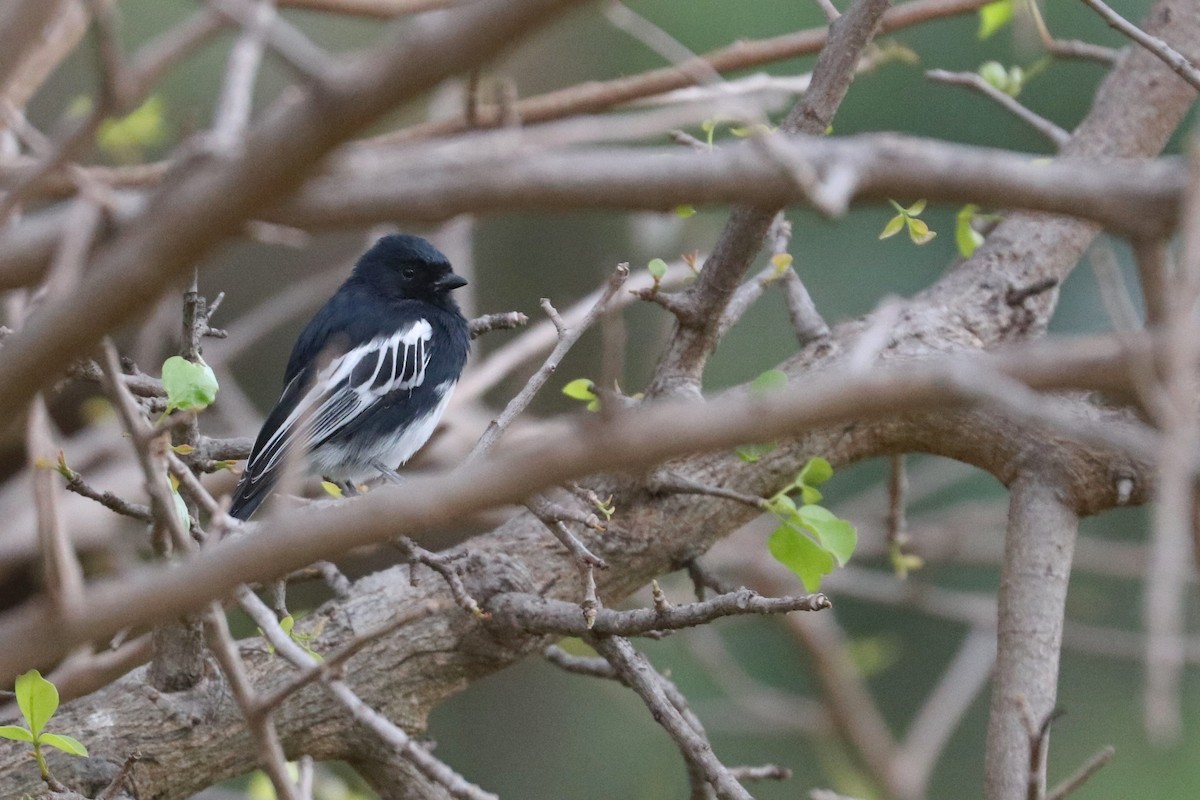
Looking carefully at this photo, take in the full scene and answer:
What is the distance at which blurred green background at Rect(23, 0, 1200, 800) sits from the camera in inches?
240

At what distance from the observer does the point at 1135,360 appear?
1.08m

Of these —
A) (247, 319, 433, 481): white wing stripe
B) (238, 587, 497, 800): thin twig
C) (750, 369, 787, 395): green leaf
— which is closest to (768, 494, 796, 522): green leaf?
(750, 369, 787, 395): green leaf

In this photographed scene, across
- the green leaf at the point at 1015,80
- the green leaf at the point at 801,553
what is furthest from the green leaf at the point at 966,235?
the green leaf at the point at 801,553

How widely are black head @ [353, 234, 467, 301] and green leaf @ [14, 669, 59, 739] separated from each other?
2.90 m

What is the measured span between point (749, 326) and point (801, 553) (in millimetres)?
4709

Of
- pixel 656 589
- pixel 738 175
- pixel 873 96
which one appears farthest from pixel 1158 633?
pixel 873 96

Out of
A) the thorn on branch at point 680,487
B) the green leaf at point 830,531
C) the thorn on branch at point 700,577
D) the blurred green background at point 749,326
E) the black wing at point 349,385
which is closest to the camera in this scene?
the green leaf at point 830,531

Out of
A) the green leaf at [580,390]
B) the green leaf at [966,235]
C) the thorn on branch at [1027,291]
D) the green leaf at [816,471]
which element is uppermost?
the green leaf at [966,235]

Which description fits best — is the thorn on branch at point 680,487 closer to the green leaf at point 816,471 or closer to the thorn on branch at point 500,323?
the green leaf at point 816,471

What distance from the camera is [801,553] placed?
2283 millimetres

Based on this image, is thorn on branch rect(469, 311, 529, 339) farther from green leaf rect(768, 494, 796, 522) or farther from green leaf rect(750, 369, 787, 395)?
green leaf rect(768, 494, 796, 522)

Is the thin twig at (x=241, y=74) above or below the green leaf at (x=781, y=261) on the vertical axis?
above

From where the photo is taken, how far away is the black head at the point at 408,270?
4750mm

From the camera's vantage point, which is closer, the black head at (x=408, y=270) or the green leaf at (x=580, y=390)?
the green leaf at (x=580, y=390)
